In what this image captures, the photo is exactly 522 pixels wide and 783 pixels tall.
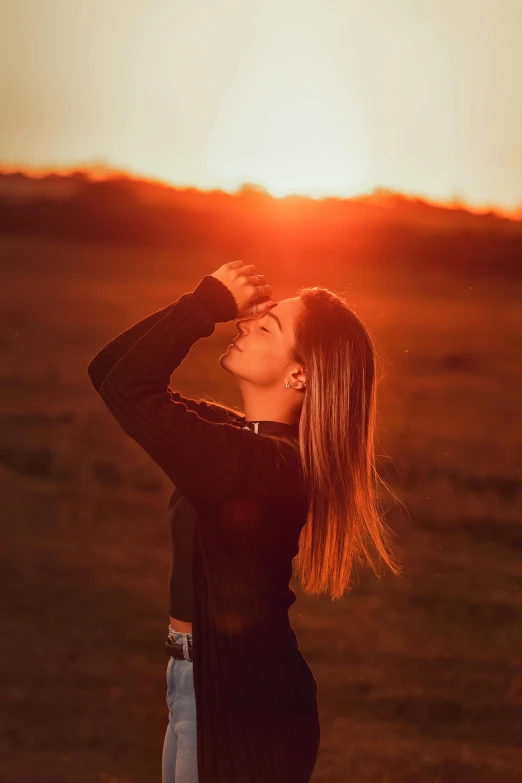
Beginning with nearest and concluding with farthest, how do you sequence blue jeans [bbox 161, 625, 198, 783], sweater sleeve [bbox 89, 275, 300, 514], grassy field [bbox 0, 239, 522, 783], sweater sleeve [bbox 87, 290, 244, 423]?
sweater sleeve [bbox 89, 275, 300, 514] → blue jeans [bbox 161, 625, 198, 783] → sweater sleeve [bbox 87, 290, 244, 423] → grassy field [bbox 0, 239, 522, 783]

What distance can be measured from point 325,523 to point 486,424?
11249 millimetres

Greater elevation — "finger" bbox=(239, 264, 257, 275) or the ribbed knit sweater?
"finger" bbox=(239, 264, 257, 275)

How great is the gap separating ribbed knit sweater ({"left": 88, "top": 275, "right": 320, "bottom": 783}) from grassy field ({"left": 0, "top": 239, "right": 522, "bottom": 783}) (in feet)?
1.93

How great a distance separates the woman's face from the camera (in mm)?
2580

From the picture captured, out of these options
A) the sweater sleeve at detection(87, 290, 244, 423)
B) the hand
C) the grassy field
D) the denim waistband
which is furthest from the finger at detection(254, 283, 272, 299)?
the denim waistband

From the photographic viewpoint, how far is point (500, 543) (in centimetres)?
830

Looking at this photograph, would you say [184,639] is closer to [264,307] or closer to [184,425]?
[184,425]

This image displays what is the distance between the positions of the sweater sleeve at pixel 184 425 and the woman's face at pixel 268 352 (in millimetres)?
142

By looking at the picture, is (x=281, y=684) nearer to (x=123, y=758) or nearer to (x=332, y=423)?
(x=332, y=423)

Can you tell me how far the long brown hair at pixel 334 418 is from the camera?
2529 millimetres

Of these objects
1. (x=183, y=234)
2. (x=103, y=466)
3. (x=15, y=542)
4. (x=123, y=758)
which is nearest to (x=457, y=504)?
(x=103, y=466)

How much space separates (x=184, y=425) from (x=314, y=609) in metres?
4.55

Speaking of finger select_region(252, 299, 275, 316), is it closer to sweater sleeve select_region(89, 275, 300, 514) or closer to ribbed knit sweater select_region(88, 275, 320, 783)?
sweater sleeve select_region(89, 275, 300, 514)

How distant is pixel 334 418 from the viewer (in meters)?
2.54
